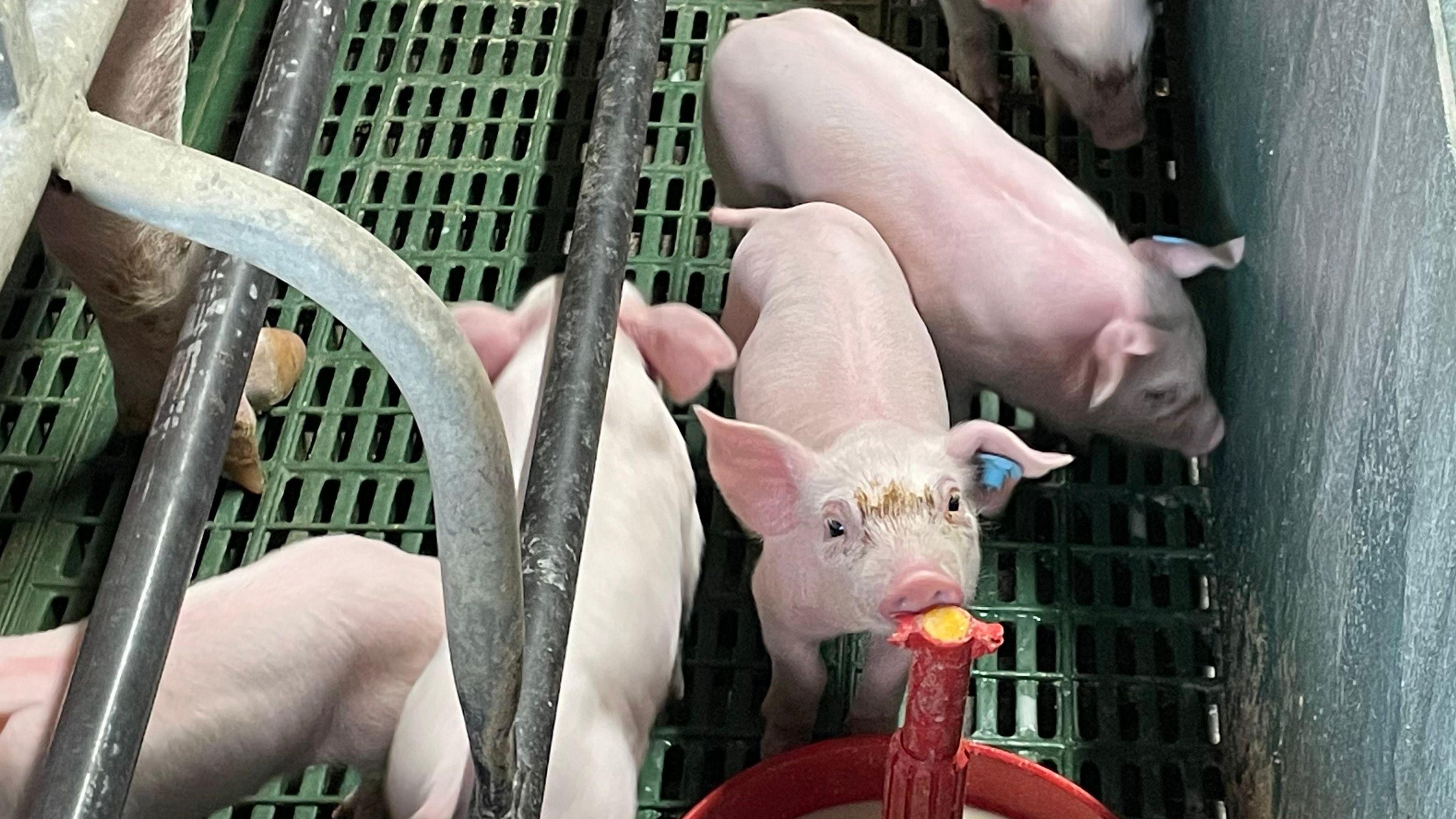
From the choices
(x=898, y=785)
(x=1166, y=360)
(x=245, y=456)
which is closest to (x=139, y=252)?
(x=245, y=456)

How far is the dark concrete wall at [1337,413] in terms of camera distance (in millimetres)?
902

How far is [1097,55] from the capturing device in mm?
1964

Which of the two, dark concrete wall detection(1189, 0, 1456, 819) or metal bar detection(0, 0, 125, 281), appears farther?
dark concrete wall detection(1189, 0, 1456, 819)

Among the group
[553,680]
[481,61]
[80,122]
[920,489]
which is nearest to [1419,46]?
[920,489]

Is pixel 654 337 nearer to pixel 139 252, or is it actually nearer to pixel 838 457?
pixel 838 457

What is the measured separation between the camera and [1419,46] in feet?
3.22

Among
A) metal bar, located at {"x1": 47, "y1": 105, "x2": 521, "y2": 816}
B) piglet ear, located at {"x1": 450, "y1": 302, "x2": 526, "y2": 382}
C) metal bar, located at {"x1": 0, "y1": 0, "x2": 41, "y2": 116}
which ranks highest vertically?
piglet ear, located at {"x1": 450, "y1": 302, "x2": 526, "y2": 382}

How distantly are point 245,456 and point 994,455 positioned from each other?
2.74 ft

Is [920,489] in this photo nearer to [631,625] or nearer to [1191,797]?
[631,625]

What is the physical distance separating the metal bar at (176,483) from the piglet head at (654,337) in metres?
0.40

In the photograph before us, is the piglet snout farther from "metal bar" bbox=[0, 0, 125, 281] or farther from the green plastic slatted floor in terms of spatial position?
"metal bar" bbox=[0, 0, 125, 281]

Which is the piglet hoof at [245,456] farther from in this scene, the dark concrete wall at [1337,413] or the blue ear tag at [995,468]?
the dark concrete wall at [1337,413]

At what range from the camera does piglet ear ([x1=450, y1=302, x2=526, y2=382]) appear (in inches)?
62.9

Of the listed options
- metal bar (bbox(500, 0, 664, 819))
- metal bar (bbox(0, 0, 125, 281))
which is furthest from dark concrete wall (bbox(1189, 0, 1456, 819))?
metal bar (bbox(0, 0, 125, 281))
